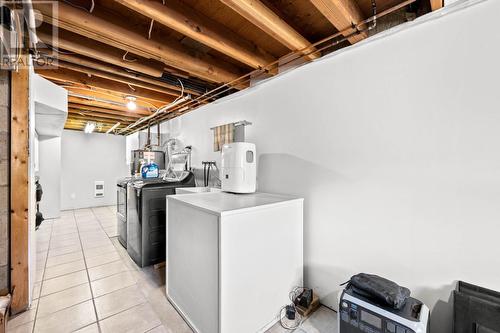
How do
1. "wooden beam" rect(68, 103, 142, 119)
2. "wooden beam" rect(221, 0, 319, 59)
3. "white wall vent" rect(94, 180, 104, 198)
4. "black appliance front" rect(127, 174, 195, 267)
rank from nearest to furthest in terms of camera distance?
"wooden beam" rect(221, 0, 319, 59)
"black appliance front" rect(127, 174, 195, 267)
"wooden beam" rect(68, 103, 142, 119)
"white wall vent" rect(94, 180, 104, 198)

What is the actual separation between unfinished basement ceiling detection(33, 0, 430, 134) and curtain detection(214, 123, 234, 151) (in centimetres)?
63

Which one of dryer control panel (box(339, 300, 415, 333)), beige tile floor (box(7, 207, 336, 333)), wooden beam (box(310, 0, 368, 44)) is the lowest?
beige tile floor (box(7, 207, 336, 333))

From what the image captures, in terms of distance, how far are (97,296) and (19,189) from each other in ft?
4.16

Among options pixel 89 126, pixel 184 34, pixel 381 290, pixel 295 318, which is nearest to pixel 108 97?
pixel 184 34

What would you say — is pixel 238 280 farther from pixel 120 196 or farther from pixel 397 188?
pixel 120 196

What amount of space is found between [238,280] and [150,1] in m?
2.13

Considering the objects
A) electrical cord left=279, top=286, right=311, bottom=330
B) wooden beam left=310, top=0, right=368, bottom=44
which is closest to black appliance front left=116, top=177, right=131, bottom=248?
electrical cord left=279, top=286, right=311, bottom=330

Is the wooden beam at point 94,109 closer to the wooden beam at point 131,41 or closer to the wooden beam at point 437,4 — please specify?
the wooden beam at point 131,41

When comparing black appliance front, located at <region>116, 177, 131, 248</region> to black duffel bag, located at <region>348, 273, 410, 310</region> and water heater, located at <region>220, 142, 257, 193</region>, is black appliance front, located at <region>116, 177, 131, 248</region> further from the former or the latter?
black duffel bag, located at <region>348, 273, 410, 310</region>

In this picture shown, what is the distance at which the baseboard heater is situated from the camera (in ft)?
3.77

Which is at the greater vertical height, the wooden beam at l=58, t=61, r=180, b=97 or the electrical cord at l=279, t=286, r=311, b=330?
the wooden beam at l=58, t=61, r=180, b=97

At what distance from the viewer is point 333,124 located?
1.94 m

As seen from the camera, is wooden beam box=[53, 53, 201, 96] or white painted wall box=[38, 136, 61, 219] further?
white painted wall box=[38, 136, 61, 219]

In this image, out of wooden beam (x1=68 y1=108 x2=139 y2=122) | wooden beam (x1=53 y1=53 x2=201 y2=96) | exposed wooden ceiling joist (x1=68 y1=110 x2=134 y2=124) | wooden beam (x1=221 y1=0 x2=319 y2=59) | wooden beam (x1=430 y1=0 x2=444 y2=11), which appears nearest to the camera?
wooden beam (x1=430 y1=0 x2=444 y2=11)
